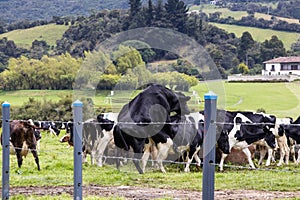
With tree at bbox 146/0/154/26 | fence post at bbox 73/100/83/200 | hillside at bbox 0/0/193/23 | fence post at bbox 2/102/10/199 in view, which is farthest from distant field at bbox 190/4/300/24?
fence post at bbox 73/100/83/200

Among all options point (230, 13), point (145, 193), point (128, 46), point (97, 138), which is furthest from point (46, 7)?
point (145, 193)

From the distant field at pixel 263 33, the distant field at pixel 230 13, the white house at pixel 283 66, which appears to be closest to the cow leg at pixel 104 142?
the white house at pixel 283 66

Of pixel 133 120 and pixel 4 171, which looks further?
pixel 133 120

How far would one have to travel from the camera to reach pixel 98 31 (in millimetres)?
84188

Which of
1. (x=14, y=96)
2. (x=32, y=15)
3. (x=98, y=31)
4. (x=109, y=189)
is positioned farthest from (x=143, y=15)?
(x=32, y=15)

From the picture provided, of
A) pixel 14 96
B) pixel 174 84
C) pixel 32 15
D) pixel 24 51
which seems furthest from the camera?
pixel 32 15

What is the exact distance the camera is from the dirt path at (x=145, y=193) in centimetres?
905

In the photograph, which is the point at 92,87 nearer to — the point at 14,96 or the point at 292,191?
the point at 292,191

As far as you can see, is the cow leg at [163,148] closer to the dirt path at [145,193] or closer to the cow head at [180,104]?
the cow head at [180,104]

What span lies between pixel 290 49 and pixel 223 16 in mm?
30182

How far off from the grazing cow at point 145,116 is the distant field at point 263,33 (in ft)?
336

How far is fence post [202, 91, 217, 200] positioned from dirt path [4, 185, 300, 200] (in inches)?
147

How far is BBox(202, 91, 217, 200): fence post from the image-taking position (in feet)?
16.5

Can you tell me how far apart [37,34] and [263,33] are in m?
45.3
